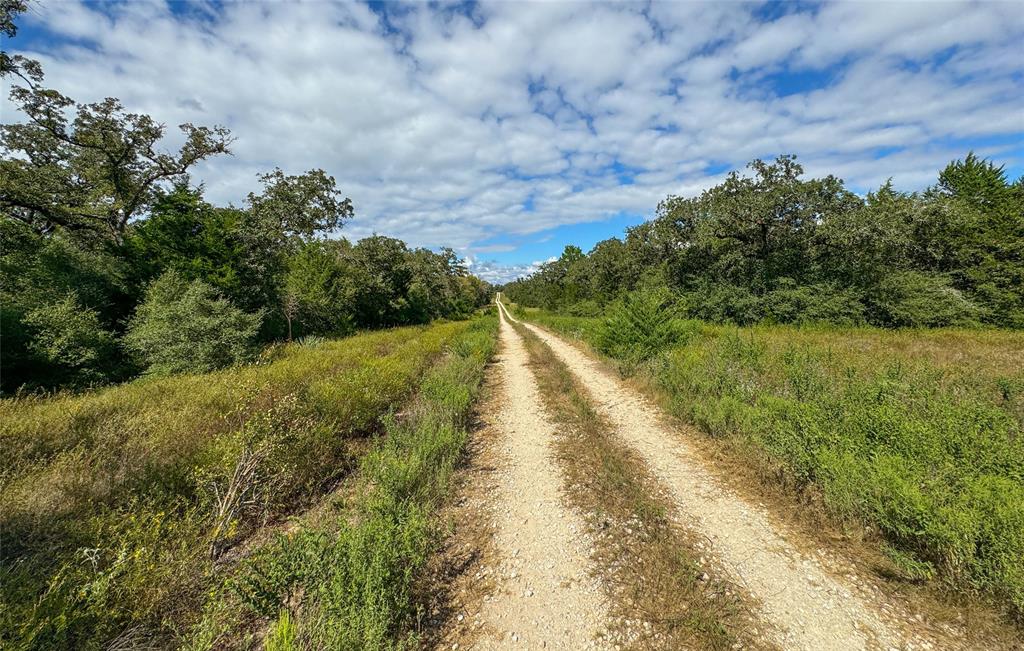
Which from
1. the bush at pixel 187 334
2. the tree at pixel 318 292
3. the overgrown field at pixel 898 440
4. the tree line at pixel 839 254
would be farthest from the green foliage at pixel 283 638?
the tree at pixel 318 292

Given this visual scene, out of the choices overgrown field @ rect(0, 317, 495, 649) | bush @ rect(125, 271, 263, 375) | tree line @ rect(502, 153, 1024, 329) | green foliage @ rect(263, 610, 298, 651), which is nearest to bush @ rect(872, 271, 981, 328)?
tree line @ rect(502, 153, 1024, 329)

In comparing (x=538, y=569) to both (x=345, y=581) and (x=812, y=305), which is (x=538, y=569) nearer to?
(x=345, y=581)

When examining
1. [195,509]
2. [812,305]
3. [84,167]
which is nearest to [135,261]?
[84,167]

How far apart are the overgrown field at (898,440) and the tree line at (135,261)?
1376 centimetres

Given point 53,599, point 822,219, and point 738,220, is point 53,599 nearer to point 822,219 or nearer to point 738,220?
point 738,220

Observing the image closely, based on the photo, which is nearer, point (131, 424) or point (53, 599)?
point (53, 599)

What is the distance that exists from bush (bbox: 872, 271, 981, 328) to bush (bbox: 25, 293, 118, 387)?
32.0 meters

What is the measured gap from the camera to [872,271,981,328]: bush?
17078mm

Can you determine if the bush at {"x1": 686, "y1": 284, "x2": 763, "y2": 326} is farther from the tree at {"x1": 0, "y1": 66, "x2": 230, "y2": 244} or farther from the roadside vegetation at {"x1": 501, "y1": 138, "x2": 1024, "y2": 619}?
the tree at {"x1": 0, "y1": 66, "x2": 230, "y2": 244}

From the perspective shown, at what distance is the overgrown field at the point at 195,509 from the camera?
237 cm

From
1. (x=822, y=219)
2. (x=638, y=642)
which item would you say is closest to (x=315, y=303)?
(x=638, y=642)

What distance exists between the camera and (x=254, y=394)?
570 centimetres

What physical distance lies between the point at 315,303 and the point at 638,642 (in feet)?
76.8

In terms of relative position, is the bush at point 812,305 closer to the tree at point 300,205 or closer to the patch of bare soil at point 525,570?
the patch of bare soil at point 525,570
